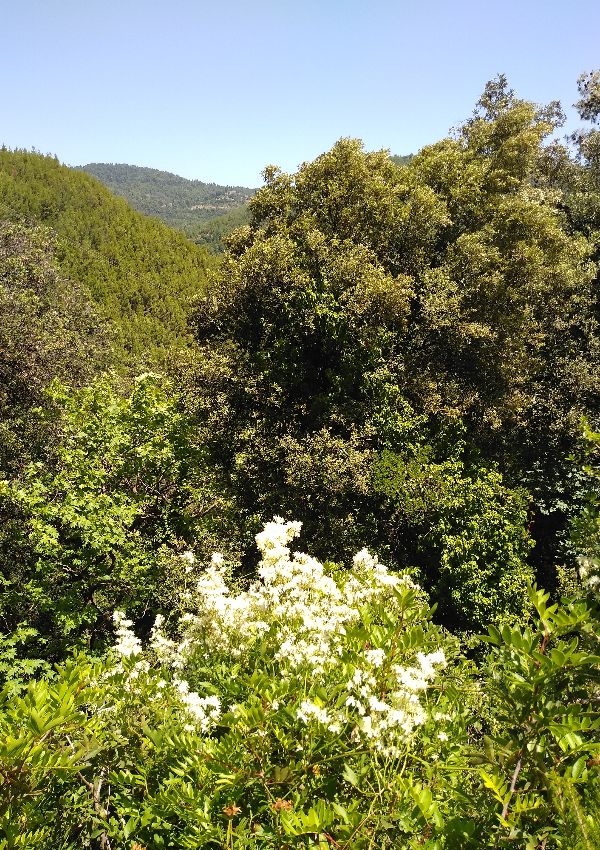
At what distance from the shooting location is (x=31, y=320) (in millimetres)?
16078

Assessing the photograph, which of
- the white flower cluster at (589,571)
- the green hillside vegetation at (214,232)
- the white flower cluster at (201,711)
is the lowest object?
the white flower cluster at (201,711)

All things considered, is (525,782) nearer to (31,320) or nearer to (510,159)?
(510,159)

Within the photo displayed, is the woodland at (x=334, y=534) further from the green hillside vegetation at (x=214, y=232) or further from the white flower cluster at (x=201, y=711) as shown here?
the green hillside vegetation at (x=214, y=232)

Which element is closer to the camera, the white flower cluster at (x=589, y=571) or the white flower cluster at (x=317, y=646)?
the white flower cluster at (x=317, y=646)

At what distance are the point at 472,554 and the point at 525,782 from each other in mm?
9015

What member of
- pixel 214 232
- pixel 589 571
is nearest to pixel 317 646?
pixel 589 571

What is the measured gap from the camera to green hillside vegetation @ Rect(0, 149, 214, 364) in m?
52.1

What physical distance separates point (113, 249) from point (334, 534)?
207 ft

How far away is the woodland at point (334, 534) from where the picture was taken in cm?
256

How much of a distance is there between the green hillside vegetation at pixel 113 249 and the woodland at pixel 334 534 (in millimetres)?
31598

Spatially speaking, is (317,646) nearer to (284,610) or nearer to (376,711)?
(284,610)

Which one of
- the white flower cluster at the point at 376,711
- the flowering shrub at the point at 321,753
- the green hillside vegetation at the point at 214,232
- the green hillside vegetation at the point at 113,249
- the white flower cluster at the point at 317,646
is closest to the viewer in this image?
the flowering shrub at the point at 321,753

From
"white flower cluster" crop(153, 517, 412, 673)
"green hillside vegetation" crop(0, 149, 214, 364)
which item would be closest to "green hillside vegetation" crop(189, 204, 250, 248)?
"green hillside vegetation" crop(0, 149, 214, 364)

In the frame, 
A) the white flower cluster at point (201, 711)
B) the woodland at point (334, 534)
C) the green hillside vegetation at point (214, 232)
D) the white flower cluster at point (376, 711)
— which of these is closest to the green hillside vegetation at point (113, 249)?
the woodland at point (334, 534)
